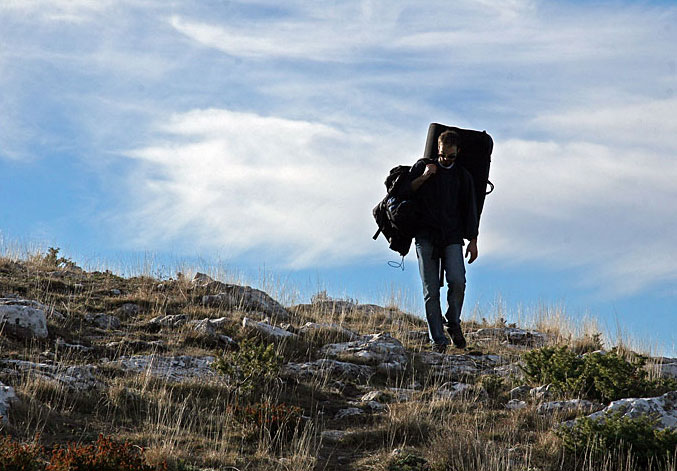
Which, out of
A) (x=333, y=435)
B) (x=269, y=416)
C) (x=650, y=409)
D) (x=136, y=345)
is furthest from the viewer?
(x=136, y=345)

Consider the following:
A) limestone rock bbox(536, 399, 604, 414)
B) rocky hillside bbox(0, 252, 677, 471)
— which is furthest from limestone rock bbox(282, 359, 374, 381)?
limestone rock bbox(536, 399, 604, 414)

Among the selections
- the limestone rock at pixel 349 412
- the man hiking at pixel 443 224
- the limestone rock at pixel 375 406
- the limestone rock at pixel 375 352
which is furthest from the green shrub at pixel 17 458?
the man hiking at pixel 443 224

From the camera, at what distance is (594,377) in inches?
308

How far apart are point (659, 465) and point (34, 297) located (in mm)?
9005

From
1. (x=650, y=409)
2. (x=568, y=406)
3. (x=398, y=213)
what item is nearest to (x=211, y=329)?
(x=398, y=213)

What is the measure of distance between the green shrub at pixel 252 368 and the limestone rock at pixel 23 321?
2656 millimetres

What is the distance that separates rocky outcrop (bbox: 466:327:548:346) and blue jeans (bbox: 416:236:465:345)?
6.35 ft

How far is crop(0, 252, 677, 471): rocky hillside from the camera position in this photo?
6121mm

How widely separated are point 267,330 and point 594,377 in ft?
14.1

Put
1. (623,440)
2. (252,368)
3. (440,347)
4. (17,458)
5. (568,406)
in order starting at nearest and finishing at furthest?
1. (17,458)
2. (623,440)
3. (568,406)
4. (252,368)
5. (440,347)

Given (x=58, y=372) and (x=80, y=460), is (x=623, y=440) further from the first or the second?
(x=58, y=372)

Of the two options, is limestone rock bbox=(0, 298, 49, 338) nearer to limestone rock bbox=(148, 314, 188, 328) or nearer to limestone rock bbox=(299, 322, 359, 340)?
limestone rock bbox=(148, 314, 188, 328)

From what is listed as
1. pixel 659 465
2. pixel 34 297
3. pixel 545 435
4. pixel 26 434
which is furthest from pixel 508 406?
pixel 34 297

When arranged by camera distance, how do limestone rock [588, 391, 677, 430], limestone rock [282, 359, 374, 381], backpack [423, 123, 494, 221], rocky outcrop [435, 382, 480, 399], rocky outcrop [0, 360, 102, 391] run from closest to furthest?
limestone rock [588, 391, 677, 430]
rocky outcrop [0, 360, 102, 391]
rocky outcrop [435, 382, 480, 399]
limestone rock [282, 359, 374, 381]
backpack [423, 123, 494, 221]
